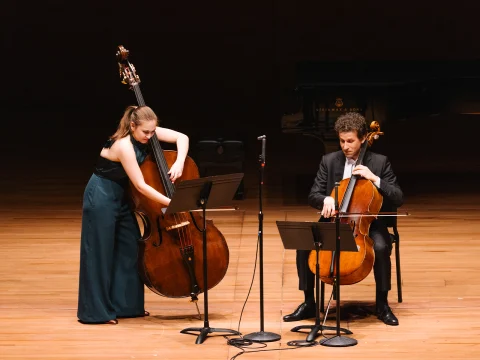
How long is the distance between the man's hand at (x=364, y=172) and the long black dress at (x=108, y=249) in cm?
110

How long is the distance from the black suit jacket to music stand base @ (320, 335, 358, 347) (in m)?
0.71

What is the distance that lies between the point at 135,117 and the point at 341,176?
1124mm

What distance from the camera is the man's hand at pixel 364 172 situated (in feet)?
15.9

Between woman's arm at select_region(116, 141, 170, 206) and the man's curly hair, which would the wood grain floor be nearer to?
woman's arm at select_region(116, 141, 170, 206)

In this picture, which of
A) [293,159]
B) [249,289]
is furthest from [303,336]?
[293,159]

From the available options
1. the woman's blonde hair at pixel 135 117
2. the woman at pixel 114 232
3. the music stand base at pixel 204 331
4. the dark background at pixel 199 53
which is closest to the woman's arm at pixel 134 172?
the woman at pixel 114 232

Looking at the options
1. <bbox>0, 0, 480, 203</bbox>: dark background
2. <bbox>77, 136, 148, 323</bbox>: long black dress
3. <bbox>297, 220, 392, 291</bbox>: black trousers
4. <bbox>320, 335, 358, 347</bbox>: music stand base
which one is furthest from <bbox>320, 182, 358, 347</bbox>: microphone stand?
<bbox>0, 0, 480, 203</bbox>: dark background

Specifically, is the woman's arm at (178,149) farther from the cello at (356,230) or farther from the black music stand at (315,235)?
the cello at (356,230)

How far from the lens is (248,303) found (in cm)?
542

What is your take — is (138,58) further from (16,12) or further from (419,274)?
(419,274)

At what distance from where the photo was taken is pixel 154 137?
501 centimetres

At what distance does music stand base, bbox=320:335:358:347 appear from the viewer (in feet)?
15.1

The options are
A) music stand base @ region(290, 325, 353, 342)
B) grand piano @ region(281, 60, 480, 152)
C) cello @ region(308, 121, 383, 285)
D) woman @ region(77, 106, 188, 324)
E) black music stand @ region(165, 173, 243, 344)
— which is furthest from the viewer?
grand piano @ region(281, 60, 480, 152)

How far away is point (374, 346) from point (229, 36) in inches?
357
